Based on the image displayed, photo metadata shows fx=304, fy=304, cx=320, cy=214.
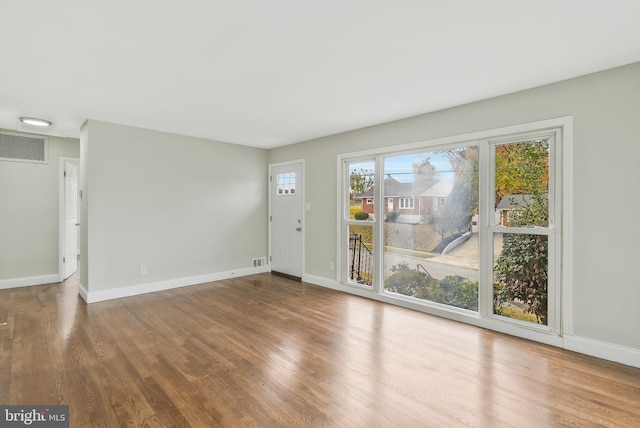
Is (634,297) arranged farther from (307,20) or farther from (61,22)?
(61,22)

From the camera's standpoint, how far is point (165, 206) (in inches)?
185

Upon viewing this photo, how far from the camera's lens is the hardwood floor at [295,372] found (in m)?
1.87

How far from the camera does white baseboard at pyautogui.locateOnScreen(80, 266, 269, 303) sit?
407 centimetres

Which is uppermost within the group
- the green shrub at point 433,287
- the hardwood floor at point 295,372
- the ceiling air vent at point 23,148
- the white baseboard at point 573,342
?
the ceiling air vent at point 23,148

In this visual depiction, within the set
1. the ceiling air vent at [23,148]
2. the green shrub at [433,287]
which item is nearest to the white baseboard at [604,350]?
the green shrub at [433,287]

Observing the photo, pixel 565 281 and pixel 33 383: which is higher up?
pixel 565 281

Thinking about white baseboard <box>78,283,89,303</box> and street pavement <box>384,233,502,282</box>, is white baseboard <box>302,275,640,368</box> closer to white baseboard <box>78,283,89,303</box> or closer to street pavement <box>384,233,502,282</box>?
street pavement <box>384,233,502,282</box>

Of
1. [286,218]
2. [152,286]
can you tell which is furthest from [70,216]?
[286,218]

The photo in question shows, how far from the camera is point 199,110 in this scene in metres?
3.64

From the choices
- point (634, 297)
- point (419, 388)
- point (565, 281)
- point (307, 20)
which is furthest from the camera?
point (565, 281)

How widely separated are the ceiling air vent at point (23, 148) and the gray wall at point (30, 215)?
74 millimetres

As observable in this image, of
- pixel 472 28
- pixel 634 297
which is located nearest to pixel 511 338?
pixel 634 297

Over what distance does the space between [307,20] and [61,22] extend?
154 cm

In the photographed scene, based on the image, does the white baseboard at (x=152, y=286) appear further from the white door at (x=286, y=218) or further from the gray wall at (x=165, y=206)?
the white door at (x=286, y=218)
